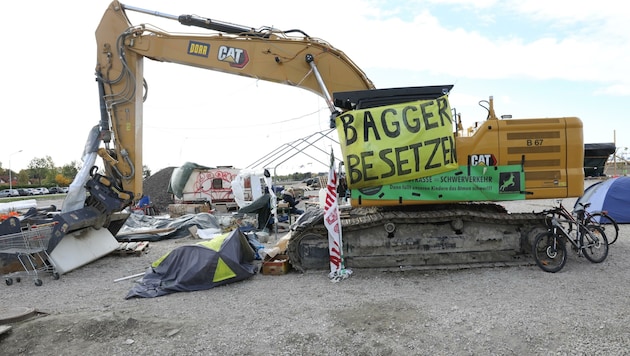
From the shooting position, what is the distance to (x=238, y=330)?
448cm

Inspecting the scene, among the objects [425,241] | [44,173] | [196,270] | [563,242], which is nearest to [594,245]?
[563,242]

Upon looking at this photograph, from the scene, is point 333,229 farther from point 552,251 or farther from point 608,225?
point 608,225

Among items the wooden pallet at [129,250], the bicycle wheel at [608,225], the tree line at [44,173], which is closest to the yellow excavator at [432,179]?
the bicycle wheel at [608,225]

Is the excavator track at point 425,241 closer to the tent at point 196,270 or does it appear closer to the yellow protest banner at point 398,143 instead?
the yellow protest banner at point 398,143

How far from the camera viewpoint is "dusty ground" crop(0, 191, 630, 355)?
4.02 metres

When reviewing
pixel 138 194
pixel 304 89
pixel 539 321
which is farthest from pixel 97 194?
pixel 539 321

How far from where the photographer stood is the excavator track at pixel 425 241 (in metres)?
6.77

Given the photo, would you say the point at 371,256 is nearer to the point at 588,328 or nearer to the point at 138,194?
the point at 588,328

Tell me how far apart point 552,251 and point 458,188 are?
5.77 ft

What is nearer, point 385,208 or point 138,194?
point 385,208

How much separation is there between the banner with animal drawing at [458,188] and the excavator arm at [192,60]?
2320 mm

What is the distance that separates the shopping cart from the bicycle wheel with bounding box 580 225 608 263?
9.27m

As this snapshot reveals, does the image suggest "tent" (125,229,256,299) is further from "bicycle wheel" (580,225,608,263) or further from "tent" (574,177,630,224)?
"tent" (574,177,630,224)

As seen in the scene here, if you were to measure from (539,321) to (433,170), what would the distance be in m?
2.80
